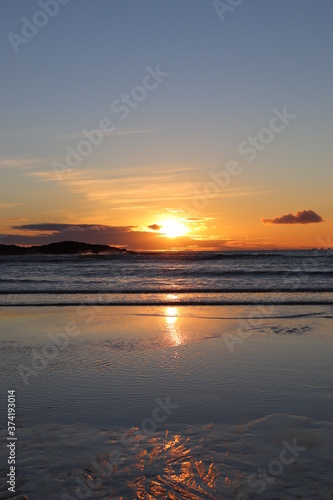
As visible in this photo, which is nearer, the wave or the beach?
the beach

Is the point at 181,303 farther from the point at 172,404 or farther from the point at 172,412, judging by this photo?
the point at 172,412

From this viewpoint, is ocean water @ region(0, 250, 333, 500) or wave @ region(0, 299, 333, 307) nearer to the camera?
ocean water @ region(0, 250, 333, 500)

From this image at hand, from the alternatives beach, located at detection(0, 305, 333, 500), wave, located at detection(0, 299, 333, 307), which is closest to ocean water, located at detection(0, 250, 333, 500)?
beach, located at detection(0, 305, 333, 500)

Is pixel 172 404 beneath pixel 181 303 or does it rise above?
beneath

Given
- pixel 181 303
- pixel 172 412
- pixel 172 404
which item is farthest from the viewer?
pixel 181 303

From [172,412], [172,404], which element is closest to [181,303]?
[172,404]

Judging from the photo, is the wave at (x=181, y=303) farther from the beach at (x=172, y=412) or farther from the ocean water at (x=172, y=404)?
the beach at (x=172, y=412)

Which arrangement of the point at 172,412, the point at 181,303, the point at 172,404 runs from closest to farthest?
the point at 172,412 < the point at 172,404 < the point at 181,303

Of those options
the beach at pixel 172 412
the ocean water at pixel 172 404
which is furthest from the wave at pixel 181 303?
the beach at pixel 172 412

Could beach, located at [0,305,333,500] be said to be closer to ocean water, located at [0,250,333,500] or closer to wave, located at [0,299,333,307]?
ocean water, located at [0,250,333,500]

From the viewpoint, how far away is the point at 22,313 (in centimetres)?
1769

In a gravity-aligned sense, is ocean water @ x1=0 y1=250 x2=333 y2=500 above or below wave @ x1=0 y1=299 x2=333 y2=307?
below

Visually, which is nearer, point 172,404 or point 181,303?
point 172,404

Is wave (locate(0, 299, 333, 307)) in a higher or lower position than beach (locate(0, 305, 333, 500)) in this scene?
higher
